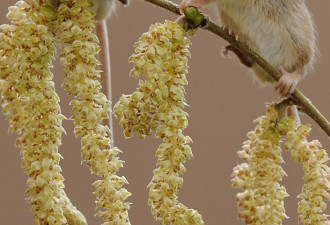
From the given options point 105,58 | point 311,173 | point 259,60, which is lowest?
point 311,173

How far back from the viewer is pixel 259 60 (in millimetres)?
1035

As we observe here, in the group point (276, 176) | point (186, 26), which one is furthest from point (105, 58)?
point (276, 176)

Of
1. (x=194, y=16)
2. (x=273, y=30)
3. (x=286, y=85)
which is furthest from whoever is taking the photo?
(x=273, y=30)

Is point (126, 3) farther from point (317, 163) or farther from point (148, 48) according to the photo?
point (317, 163)

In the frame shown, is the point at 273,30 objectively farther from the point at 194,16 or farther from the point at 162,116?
the point at 162,116

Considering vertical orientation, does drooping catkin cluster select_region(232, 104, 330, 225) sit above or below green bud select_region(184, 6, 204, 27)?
below

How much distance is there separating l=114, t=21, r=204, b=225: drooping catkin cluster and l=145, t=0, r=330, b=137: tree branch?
5.1 inches

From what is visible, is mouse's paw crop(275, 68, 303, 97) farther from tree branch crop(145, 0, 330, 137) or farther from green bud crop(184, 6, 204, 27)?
green bud crop(184, 6, 204, 27)

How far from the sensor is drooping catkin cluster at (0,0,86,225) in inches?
32.1

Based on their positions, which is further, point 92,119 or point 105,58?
point 105,58

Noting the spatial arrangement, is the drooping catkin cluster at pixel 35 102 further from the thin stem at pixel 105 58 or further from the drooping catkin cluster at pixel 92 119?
the thin stem at pixel 105 58

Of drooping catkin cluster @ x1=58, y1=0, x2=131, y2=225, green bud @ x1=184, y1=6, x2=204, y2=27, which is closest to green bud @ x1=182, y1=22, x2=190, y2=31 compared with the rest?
green bud @ x1=184, y1=6, x2=204, y2=27

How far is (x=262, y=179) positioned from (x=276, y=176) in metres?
0.02

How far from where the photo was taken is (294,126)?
1069mm
